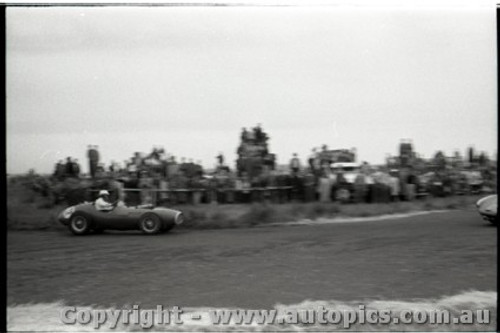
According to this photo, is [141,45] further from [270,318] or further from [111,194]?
[270,318]

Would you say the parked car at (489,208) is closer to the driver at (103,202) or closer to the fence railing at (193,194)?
the fence railing at (193,194)

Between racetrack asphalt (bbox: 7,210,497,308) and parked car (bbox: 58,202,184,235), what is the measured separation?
0.10 meters

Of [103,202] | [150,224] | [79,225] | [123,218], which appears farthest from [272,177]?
[79,225]

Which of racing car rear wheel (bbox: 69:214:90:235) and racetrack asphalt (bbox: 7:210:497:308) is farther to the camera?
racing car rear wheel (bbox: 69:214:90:235)

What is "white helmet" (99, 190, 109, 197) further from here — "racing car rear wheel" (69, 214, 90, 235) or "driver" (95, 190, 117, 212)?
"racing car rear wheel" (69, 214, 90, 235)

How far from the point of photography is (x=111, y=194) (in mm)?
5738

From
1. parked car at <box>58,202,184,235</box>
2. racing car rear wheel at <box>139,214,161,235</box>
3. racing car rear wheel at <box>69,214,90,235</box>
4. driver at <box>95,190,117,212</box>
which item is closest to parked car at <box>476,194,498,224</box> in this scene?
parked car at <box>58,202,184,235</box>

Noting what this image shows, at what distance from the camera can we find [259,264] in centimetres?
549

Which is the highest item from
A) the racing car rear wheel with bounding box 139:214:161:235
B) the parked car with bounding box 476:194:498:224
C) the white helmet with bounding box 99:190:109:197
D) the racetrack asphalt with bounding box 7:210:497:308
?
the white helmet with bounding box 99:190:109:197

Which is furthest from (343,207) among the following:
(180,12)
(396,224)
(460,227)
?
(180,12)

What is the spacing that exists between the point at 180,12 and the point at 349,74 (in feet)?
5.39

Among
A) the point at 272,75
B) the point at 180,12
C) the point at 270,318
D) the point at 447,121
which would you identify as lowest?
the point at 270,318

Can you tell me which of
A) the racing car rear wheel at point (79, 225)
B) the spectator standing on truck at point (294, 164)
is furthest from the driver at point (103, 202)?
the spectator standing on truck at point (294, 164)

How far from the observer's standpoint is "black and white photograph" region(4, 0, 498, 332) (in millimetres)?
5062
